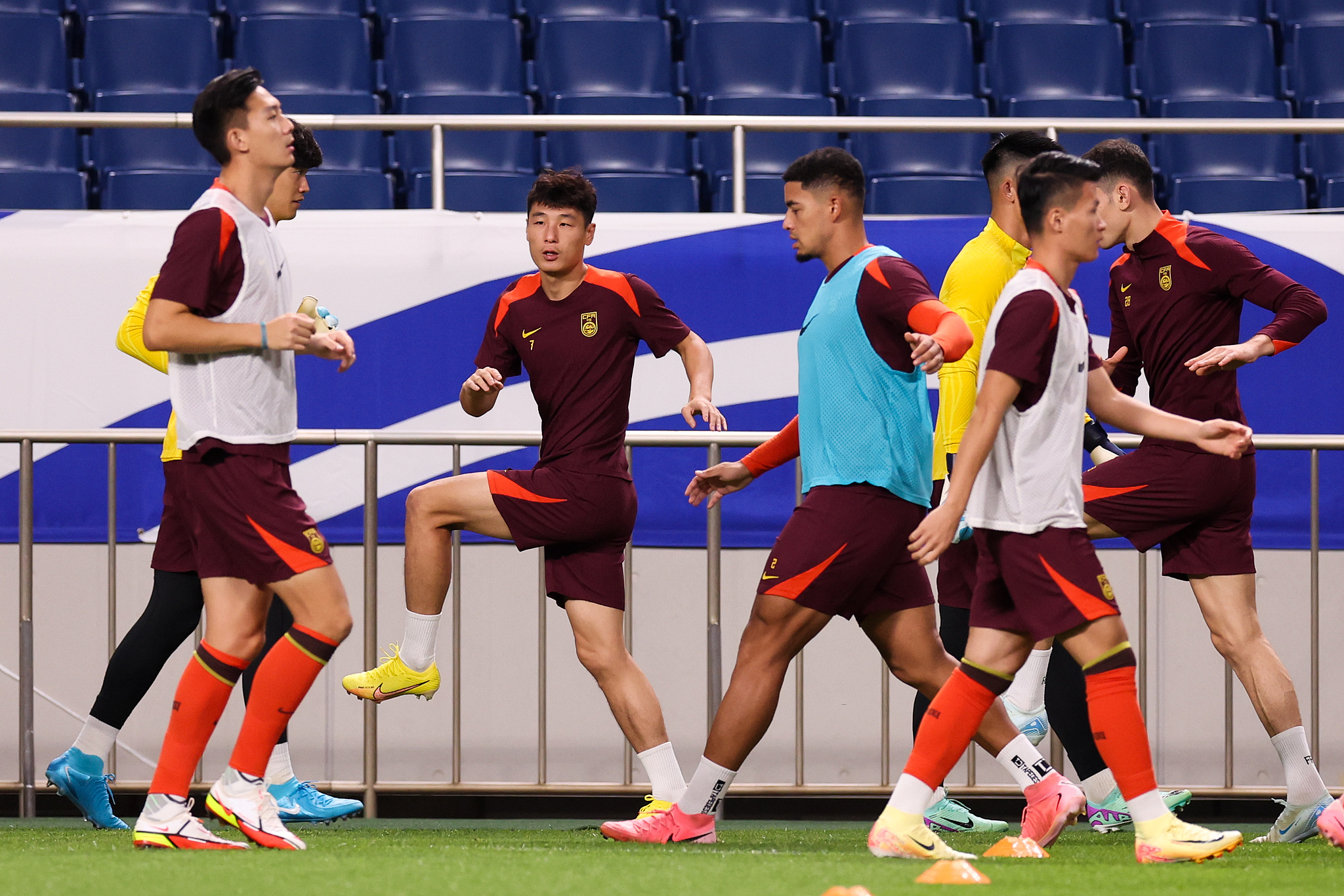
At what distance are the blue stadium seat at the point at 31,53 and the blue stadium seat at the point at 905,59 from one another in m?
4.68

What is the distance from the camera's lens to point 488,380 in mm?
4270

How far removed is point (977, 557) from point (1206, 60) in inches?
244

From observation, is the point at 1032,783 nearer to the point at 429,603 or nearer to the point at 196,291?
the point at 429,603

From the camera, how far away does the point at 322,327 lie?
365 centimetres

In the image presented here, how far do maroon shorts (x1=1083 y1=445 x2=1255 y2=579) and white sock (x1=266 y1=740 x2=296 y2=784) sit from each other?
261 cm

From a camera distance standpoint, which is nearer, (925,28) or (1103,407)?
(1103,407)

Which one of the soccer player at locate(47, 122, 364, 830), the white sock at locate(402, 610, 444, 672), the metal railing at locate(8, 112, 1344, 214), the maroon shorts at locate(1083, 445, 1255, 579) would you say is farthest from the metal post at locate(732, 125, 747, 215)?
the white sock at locate(402, 610, 444, 672)

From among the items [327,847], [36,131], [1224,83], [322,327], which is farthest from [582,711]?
[1224,83]

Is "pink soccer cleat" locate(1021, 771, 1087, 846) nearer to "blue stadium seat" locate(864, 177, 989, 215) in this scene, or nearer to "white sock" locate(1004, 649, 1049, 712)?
"white sock" locate(1004, 649, 1049, 712)

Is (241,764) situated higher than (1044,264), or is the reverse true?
(1044,264)

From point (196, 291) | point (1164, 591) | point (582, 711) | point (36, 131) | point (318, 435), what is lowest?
point (582, 711)

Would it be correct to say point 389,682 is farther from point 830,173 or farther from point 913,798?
point 830,173

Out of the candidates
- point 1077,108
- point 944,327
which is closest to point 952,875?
point 944,327

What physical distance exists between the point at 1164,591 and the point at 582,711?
244cm
